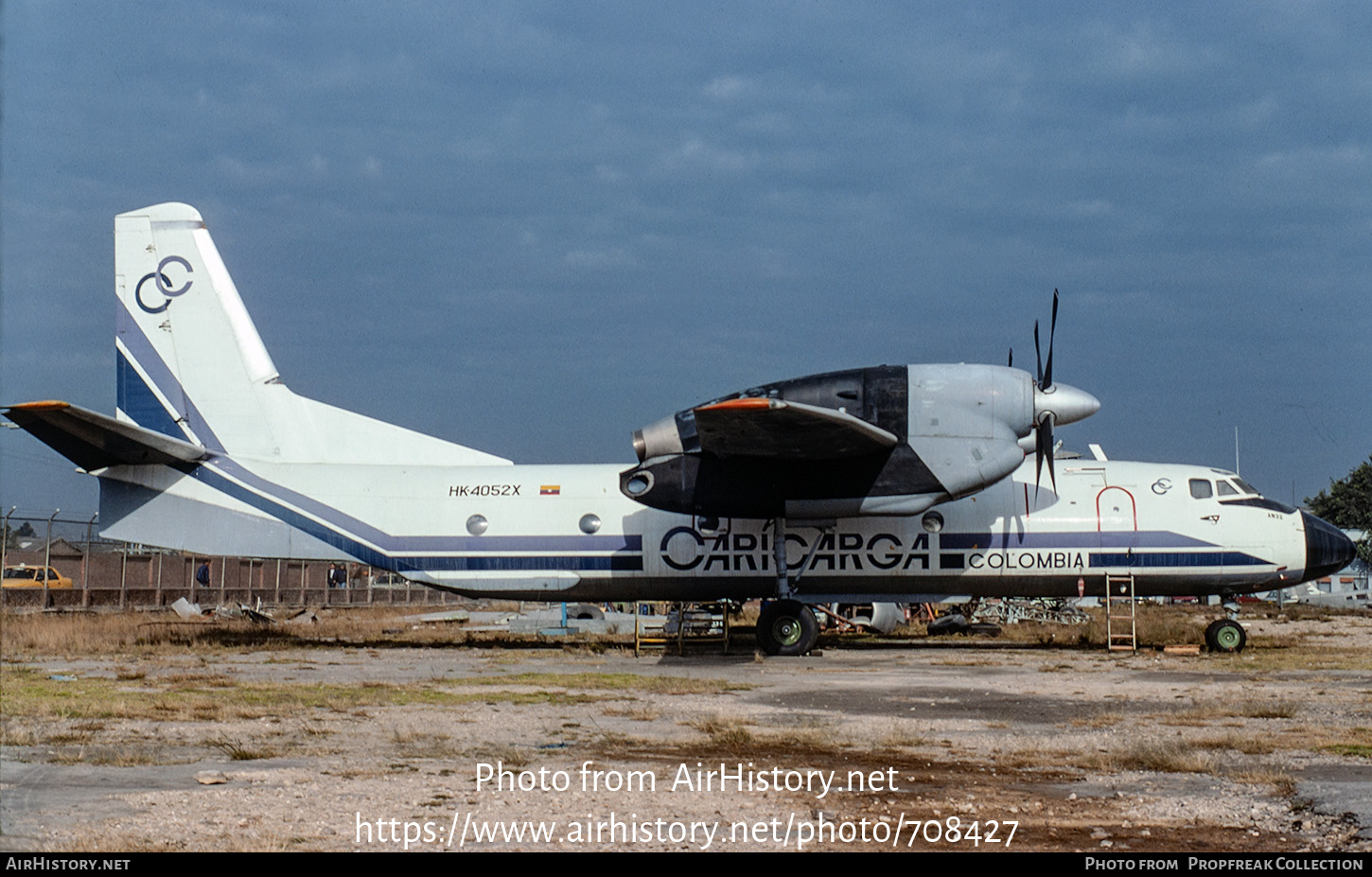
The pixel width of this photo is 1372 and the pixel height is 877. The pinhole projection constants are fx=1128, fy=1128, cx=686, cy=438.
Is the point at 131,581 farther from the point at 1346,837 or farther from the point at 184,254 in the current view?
the point at 1346,837

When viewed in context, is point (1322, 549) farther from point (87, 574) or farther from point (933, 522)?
point (87, 574)

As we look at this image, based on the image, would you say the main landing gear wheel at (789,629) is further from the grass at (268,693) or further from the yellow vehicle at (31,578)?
the yellow vehicle at (31,578)

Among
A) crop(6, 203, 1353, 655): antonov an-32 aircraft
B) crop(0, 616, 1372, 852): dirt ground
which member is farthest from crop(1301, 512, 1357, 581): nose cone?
crop(0, 616, 1372, 852): dirt ground

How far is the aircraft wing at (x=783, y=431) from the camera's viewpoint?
17.2m

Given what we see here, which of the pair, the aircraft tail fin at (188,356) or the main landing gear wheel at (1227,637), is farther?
the aircraft tail fin at (188,356)

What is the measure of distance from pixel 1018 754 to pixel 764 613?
11259mm

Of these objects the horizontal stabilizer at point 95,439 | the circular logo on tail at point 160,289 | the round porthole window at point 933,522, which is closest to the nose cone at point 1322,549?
the round porthole window at point 933,522

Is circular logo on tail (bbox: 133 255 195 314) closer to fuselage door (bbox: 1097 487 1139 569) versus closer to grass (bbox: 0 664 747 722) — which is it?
grass (bbox: 0 664 747 722)

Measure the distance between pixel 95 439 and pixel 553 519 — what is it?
8.36 metres

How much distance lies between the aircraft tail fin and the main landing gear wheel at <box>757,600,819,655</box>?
9.38 metres

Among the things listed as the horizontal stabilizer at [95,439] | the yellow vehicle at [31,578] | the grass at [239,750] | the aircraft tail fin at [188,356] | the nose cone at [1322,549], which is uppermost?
the aircraft tail fin at [188,356]

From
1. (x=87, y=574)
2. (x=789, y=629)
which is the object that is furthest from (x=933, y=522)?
(x=87, y=574)

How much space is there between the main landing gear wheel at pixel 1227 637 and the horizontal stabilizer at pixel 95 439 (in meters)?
19.3

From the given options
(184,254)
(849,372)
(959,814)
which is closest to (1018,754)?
(959,814)
